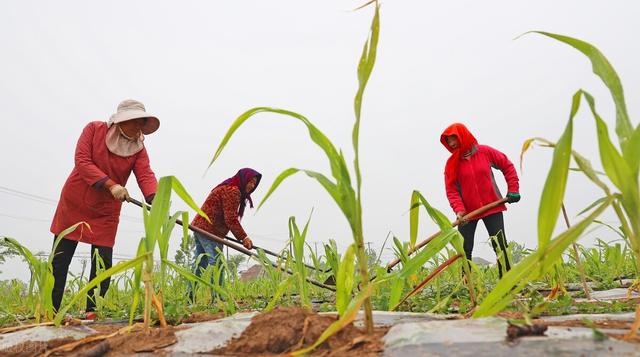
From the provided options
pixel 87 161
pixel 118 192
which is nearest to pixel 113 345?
pixel 118 192

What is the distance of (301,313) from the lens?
1155mm

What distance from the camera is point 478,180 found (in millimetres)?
4289

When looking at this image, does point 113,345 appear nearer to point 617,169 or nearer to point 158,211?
point 158,211

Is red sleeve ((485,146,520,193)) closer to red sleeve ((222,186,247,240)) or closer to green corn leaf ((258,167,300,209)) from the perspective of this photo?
red sleeve ((222,186,247,240))

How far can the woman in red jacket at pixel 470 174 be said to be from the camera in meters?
4.27

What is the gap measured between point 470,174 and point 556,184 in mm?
3497

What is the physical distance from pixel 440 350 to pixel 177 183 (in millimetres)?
916

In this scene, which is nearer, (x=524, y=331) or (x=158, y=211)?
(x=524, y=331)

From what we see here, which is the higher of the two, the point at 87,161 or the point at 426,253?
the point at 87,161

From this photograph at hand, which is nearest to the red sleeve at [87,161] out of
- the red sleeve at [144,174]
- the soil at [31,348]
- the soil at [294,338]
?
the red sleeve at [144,174]

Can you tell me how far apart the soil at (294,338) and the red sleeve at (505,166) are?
349 cm

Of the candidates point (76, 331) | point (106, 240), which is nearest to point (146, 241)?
point (76, 331)

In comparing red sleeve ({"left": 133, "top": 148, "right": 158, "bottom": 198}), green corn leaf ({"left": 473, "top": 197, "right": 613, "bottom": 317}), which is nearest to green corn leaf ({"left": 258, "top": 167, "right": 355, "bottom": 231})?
green corn leaf ({"left": 473, "top": 197, "right": 613, "bottom": 317})

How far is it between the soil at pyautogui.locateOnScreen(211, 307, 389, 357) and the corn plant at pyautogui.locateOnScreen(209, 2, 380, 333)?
62mm
